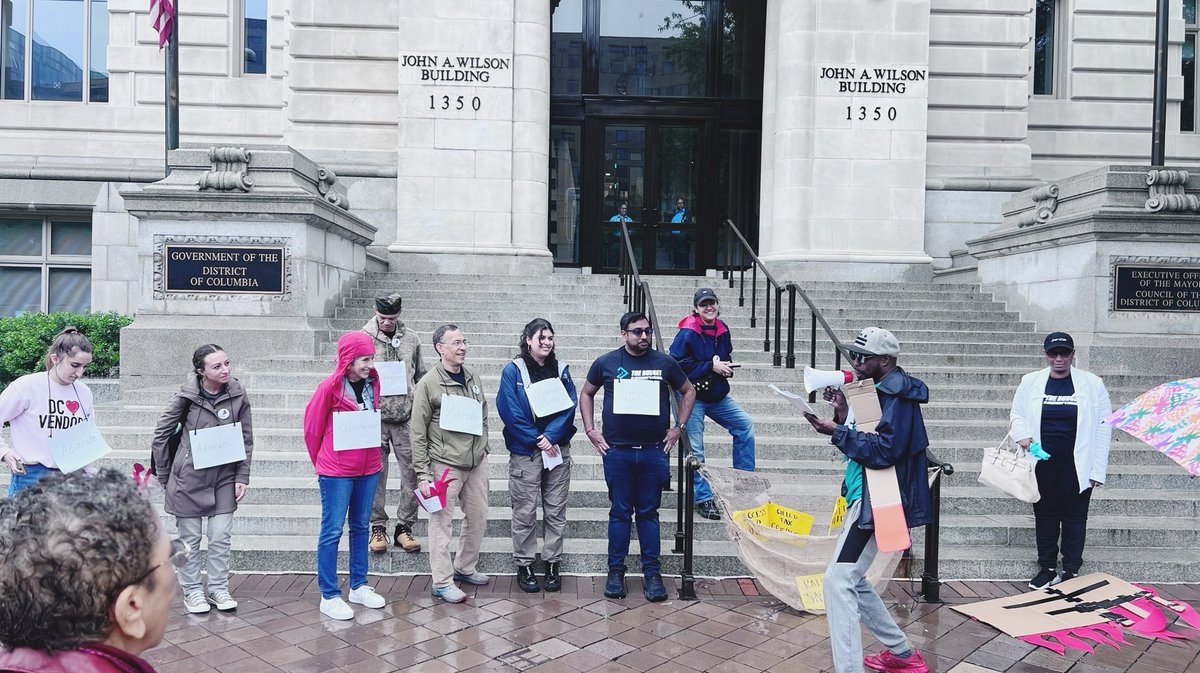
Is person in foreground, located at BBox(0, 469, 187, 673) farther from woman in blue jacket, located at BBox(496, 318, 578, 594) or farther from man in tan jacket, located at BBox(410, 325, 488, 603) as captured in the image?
woman in blue jacket, located at BBox(496, 318, 578, 594)

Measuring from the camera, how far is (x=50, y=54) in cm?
1748

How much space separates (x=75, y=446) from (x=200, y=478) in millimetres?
829

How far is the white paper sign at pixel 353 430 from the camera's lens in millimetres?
5449

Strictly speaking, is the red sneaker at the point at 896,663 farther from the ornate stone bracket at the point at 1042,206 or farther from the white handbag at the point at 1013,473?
the ornate stone bracket at the point at 1042,206

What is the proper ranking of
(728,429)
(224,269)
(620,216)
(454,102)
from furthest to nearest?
1. (620,216)
2. (454,102)
3. (224,269)
4. (728,429)

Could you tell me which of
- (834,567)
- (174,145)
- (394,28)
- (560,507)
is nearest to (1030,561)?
(834,567)

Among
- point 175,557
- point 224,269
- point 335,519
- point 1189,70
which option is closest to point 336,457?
point 335,519

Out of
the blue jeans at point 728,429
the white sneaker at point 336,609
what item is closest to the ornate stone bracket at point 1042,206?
the blue jeans at point 728,429

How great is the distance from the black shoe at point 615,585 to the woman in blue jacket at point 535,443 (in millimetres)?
385

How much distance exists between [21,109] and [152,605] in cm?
1951

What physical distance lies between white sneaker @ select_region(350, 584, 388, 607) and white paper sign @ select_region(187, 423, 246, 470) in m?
1.21

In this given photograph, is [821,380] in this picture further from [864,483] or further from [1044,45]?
[1044,45]

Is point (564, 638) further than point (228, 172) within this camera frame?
No

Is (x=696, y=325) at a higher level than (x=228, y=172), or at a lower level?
lower
